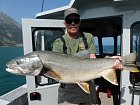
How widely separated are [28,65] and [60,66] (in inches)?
17.8

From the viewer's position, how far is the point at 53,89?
6555mm

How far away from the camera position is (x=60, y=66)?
447 centimetres

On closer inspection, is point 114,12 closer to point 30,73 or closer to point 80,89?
point 80,89

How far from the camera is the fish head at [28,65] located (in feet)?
14.5

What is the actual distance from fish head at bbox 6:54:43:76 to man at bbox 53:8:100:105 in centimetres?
57

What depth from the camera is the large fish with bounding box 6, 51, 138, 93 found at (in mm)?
4418

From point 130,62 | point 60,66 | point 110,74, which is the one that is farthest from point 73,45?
point 130,62

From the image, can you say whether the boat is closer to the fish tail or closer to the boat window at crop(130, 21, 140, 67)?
the boat window at crop(130, 21, 140, 67)

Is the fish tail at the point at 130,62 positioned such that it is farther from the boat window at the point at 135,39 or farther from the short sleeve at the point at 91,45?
the boat window at the point at 135,39

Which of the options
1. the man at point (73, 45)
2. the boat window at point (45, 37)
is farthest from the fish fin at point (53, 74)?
the boat window at point (45, 37)

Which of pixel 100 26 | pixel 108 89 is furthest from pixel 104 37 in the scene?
pixel 108 89

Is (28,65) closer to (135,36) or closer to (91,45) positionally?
(91,45)

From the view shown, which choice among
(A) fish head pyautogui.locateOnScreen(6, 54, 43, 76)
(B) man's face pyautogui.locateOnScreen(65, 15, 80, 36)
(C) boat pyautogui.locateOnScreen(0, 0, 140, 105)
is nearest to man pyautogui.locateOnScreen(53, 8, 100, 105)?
(B) man's face pyautogui.locateOnScreen(65, 15, 80, 36)

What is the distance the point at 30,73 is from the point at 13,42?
16050 centimetres
